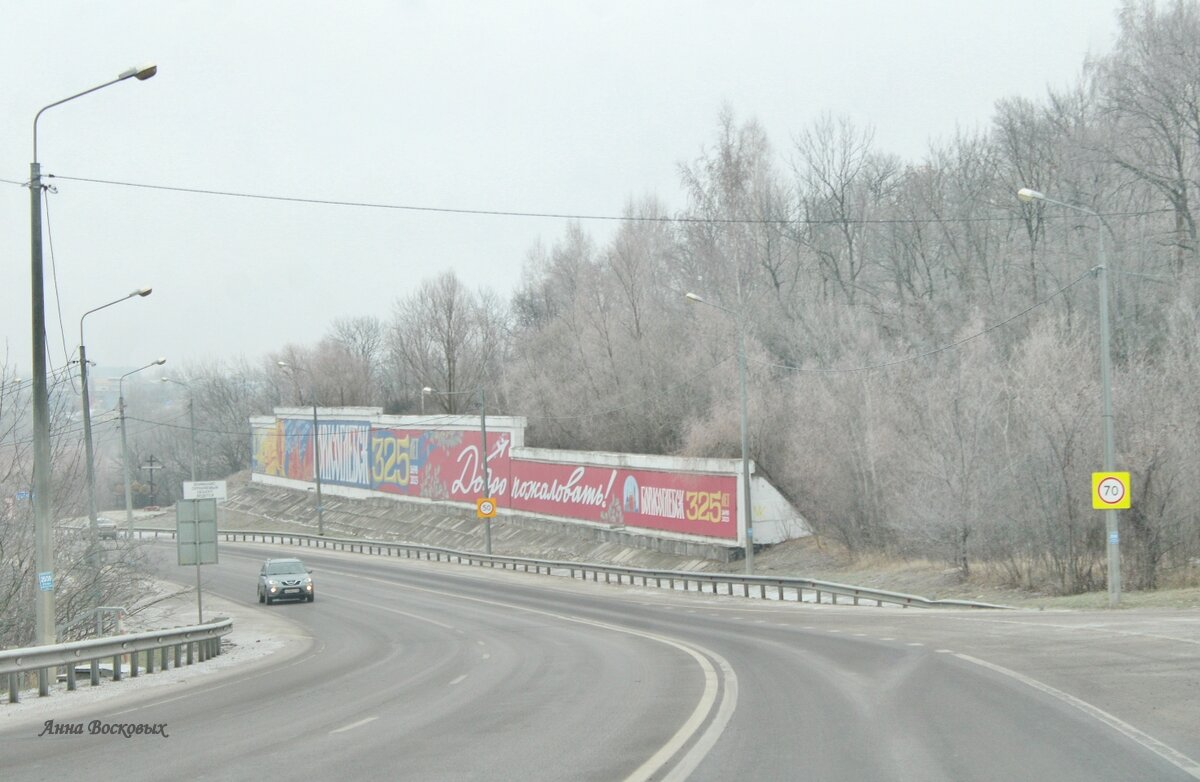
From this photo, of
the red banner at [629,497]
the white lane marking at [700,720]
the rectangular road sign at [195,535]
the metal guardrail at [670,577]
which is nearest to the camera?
the white lane marking at [700,720]

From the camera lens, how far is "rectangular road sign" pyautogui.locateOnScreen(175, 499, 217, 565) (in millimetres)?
25875

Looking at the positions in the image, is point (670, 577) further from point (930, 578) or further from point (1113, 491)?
point (1113, 491)

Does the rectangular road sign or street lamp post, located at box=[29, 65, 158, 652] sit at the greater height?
street lamp post, located at box=[29, 65, 158, 652]

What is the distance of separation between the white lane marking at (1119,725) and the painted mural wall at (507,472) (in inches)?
1227

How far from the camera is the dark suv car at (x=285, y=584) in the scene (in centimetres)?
4128

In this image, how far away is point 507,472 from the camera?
210 feet

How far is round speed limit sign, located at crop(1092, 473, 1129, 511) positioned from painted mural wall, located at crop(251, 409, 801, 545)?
22.0 meters

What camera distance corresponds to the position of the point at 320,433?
3408 inches

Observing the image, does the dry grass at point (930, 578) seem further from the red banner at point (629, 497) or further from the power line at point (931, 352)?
the power line at point (931, 352)

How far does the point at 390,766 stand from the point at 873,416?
3490 cm

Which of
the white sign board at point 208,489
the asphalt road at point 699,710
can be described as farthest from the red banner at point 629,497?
the asphalt road at point 699,710

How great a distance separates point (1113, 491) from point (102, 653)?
19723mm

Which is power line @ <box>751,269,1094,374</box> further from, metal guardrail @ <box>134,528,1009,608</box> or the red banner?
metal guardrail @ <box>134,528,1009,608</box>

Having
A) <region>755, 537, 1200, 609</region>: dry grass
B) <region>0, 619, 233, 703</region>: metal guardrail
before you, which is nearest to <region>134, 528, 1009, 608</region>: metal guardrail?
<region>755, 537, 1200, 609</region>: dry grass
